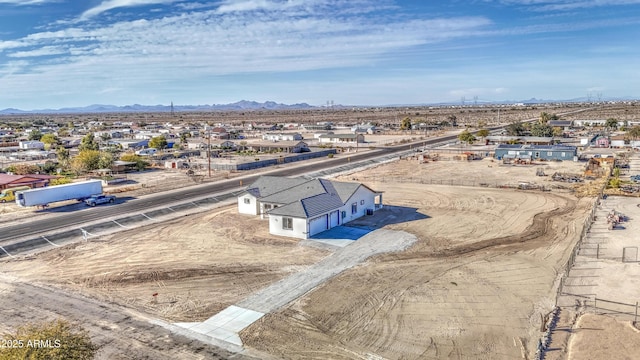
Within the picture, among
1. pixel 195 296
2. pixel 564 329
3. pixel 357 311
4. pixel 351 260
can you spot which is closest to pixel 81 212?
pixel 195 296

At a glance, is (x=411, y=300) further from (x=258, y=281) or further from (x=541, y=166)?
(x=541, y=166)

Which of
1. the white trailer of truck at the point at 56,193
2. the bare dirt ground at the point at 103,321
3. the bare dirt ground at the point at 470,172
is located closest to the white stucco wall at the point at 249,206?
the white trailer of truck at the point at 56,193

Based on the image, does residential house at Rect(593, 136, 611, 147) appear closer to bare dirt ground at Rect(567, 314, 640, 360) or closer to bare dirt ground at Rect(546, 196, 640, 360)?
bare dirt ground at Rect(546, 196, 640, 360)

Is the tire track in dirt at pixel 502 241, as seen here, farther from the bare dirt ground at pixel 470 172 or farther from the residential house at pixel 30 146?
the residential house at pixel 30 146

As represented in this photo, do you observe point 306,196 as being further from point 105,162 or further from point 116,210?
point 105,162

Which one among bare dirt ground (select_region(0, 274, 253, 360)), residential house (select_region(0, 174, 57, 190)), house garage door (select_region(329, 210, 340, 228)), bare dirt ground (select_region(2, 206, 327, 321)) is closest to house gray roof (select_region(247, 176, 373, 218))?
house garage door (select_region(329, 210, 340, 228))

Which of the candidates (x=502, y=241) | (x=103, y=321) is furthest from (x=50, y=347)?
(x=502, y=241)

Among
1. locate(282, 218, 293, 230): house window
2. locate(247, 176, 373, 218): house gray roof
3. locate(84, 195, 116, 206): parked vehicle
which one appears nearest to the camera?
locate(282, 218, 293, 230): house window
